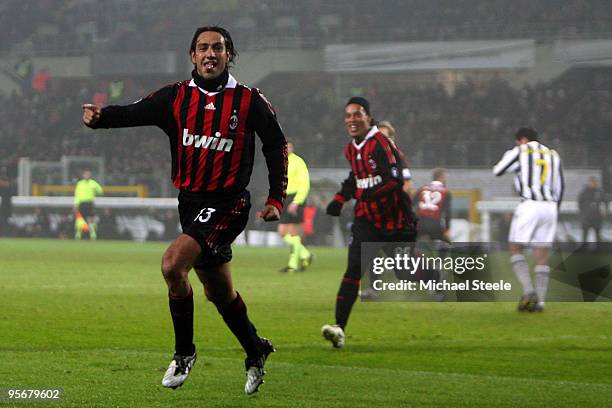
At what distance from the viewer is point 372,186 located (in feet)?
30.9

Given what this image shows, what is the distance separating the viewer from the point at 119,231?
95.7 ft

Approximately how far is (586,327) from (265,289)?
480 cm

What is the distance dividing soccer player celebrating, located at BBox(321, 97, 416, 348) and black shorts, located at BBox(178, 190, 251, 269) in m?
3.23

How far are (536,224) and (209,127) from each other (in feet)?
23.8

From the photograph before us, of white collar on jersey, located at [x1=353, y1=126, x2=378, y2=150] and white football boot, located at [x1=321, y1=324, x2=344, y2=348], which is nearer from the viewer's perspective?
white football boot, located at [x1=321, y1=324, x2=344, y2=348]

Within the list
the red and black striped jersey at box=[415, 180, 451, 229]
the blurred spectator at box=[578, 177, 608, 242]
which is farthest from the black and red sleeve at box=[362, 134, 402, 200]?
the blurred spectator at box=[578, 177, 608, 242]

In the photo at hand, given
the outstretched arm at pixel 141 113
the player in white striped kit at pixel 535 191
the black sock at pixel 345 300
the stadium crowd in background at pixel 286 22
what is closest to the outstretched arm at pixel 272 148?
the outstretched arm at pixel 141 113

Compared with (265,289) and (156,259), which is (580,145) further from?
(265,289)

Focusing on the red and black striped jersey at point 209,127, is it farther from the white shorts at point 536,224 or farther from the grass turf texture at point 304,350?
the white shorts at point 536,224

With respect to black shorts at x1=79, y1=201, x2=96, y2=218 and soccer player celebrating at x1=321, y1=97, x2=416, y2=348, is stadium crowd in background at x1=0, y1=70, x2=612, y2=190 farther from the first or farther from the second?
soccer player celebrating at x1=321, y1=97, x2=416, y2=348

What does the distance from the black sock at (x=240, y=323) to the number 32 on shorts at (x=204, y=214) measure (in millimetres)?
520

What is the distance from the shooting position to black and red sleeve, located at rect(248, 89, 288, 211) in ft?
19.4

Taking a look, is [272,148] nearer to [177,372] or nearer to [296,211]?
[177,372]

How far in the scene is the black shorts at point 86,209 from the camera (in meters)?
27.8
